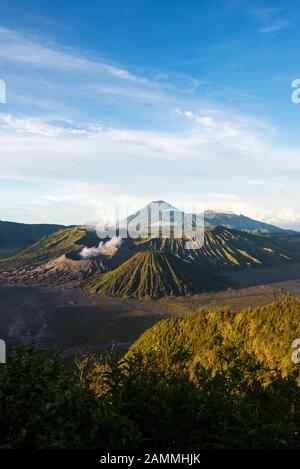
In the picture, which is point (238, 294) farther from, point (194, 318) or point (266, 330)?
point (266, 330)

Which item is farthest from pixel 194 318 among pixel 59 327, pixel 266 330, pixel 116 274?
pixel 116 274

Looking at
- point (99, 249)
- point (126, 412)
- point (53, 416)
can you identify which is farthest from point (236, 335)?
point (99, 249)

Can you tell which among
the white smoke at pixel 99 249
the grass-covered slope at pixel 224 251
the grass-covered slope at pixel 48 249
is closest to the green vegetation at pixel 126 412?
the white smoke at pixel 99 249

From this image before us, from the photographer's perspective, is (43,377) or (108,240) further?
(108,240)

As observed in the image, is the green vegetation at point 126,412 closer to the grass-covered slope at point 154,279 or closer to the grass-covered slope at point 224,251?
the grass-covered slope at point 154,279

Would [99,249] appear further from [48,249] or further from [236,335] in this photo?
[236,335]
